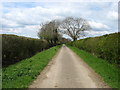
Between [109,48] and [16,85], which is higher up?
[109,48]

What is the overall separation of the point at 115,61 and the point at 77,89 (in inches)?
240

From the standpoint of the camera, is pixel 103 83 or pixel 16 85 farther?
pixel 103 83

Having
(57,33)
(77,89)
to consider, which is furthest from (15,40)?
(57,33)

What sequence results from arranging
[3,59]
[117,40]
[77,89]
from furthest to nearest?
[3,59], [117,40], [77,89]

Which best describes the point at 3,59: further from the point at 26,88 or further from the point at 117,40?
the point at 117,40

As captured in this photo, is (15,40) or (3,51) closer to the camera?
(3,51)

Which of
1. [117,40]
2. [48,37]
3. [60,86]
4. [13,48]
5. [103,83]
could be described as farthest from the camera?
[48,37]

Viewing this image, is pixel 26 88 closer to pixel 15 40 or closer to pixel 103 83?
pixel 103 83

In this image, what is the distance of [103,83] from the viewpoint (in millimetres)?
7641

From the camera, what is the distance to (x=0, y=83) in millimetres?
7324

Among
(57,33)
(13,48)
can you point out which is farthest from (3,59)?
(57,33)

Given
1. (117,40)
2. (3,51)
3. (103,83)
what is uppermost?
(117,40)

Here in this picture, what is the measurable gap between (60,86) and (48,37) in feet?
171

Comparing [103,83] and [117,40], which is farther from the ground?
[117,40]
